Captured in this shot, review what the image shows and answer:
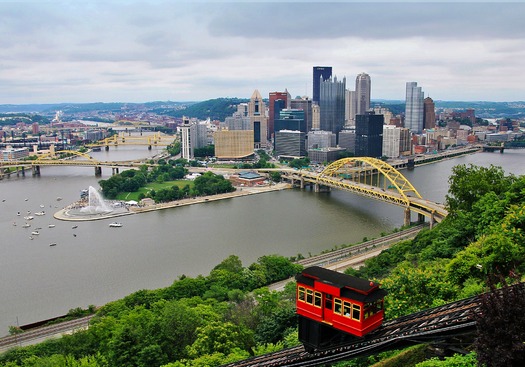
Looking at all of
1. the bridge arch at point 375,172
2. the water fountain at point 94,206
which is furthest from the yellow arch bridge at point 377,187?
the water fountain at point 94,206

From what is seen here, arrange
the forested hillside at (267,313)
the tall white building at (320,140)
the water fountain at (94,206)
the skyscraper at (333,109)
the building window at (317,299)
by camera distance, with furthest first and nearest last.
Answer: the skyscraper at (333,109) < the tall white building at (320,140) < the water fountain at (94,206) < the building window at (317,299) < the forested hillside at (267,313)

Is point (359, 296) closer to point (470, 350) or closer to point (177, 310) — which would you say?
point (470, 350)

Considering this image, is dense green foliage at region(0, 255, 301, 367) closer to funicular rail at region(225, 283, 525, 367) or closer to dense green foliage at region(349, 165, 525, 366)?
funicular rail at region(225, 283, 525, 367)

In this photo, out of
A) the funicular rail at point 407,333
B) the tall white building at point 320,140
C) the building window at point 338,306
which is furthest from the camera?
the tall white building at point 320,140

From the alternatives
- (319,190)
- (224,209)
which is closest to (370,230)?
(224,209)

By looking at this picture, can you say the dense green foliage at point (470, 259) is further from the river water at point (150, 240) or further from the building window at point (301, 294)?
the river water at point (150, 240)

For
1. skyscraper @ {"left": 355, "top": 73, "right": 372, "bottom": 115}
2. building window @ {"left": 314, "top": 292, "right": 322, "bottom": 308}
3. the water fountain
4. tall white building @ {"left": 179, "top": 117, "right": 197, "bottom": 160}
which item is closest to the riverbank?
the water fountain
